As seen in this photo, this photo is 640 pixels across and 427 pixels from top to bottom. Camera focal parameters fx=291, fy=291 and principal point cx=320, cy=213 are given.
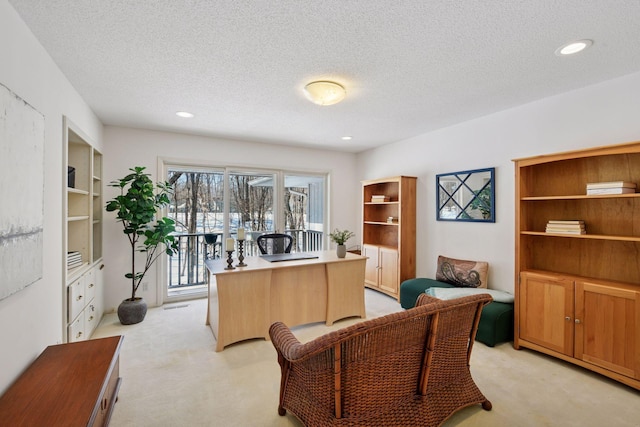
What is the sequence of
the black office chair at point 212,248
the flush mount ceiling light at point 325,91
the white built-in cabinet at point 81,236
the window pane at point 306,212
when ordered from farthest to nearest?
the window pane at point 306,212, the black office chair at point 212,248, the flush mount ceiling light at point 325,91, the white built-in cabinet at point 81,236

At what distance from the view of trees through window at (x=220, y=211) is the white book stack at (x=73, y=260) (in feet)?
5.37

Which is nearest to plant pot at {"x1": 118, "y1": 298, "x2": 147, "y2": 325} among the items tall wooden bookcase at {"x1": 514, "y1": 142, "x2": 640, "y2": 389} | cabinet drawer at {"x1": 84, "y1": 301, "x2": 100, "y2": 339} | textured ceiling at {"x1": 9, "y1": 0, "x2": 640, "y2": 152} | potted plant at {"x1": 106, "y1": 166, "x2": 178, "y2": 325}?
potted plant at {"x1": 106, "y1": 166, "x2": 178, "y2": 325}

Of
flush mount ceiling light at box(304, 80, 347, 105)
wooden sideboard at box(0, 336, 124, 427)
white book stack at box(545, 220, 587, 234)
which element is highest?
flush mount ceiling light at box(304, 80, 347, 105)

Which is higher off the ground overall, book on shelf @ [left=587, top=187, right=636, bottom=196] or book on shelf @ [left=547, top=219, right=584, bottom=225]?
book on shelf @ [left=587, top=187, right=636, bottom=196]

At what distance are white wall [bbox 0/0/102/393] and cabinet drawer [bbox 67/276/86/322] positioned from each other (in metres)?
0.13

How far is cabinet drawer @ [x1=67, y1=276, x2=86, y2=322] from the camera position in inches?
95.5

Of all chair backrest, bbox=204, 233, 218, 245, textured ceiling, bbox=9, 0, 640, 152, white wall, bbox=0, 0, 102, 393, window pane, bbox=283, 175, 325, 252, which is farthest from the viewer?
window pane, bbox=283, 175, 325, 252

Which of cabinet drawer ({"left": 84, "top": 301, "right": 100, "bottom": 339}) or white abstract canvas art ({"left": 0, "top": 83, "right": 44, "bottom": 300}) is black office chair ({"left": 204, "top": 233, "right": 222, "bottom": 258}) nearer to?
cabinet drawer ({"left": 84, "top": 301, "right": 100, "bottom": 339})

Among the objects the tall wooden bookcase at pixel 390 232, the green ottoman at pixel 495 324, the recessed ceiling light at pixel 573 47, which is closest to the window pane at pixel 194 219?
the tall wooden bookcase at pixel 390 232

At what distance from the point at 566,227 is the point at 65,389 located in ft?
12.3

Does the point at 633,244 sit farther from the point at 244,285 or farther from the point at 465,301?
the point at 244,285

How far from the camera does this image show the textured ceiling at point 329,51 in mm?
1667

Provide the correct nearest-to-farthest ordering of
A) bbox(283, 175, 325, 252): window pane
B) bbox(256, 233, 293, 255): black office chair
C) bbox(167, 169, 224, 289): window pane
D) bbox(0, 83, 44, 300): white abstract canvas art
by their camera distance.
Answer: bbox(0, 83, 44, 300): white abstract canvas art, bbox(256, 233, 293, 255): black office chair, bbox(167, 169, 224, 289): window pane, bbox(283, 175, 325, 252): window pane

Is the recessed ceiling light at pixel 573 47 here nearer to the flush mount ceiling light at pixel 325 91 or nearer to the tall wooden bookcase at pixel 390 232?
the flush mount ceiling light at pixel 325 91
